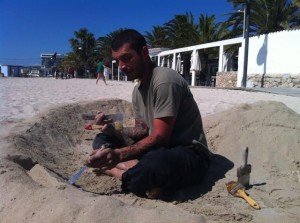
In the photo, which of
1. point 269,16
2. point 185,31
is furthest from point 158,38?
point 269,16

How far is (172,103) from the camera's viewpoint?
2.52m

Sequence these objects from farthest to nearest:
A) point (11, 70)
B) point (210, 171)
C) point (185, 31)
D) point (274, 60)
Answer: point (11, 70) < point (185, 31) < point (274, 60) < point (210, 171)

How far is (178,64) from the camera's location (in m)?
22.8

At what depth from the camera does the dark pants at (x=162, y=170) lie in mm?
2447

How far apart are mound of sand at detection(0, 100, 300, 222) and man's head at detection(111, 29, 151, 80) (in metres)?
0.95

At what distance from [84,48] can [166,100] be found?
5414cm

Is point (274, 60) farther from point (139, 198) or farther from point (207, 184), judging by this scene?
point (139, 198)

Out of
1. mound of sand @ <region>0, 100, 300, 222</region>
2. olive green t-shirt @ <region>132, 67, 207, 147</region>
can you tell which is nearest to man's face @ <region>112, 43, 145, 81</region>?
olive green t-shirt @ <region>132, 67, 207, 147</region>

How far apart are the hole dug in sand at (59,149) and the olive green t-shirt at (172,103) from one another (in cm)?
67

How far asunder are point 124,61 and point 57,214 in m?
1.26

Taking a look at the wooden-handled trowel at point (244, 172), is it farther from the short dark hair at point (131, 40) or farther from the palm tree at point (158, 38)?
the palm tree at point (158, 38)

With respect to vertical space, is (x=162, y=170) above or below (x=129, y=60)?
below

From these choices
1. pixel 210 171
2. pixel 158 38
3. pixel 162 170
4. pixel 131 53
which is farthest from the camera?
pixel 158 38

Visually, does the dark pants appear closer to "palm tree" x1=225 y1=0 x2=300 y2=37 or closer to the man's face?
the man's face
